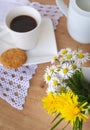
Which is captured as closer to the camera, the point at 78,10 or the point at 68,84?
the point at 68,84

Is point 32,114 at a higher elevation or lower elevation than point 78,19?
lower

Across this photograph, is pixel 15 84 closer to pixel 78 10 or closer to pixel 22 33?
pixel 22 33

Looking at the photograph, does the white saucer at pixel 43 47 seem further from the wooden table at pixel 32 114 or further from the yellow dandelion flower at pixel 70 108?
the yellow dandelion flower at pixel 70 108

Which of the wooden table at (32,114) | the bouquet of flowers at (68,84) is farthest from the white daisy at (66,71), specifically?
the wooden table at (32,114)

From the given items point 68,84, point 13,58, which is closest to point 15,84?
point 13,58

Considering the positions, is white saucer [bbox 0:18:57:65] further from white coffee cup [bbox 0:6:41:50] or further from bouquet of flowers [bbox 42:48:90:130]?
bouquet of flowers [bbox 42:48:90:130]

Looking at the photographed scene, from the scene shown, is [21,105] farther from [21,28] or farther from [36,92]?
[21,28]
